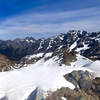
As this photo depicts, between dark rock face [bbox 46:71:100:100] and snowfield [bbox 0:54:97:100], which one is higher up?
snowfield [bbox 0:54:97:100]

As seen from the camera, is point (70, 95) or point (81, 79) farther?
point (81, 79)

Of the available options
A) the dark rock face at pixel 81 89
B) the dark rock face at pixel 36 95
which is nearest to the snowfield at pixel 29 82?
the dark rock face at pixel 36 95

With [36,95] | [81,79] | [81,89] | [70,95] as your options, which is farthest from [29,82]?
[81,79]

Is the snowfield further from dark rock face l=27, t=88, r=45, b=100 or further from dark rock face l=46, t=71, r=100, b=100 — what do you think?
dark rock face l=46, t=71, r=100, b=100

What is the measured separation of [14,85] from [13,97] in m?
7.86

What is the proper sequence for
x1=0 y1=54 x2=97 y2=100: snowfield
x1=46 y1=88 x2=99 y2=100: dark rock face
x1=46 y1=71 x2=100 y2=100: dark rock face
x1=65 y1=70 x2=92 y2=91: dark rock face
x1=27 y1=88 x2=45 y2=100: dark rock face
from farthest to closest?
1. x1=65 y1=70 x2=92 y2=91: dark rock face
2. x1=46 y1=71 x2=100 y2=100: dark rock face
3. x1=0 y1=54 x2=97 y2=100: snowfield
4. x1=46 y1=88 x2=99 y2=100: dark rock face
5. x1=27 y1=88 x2=45 y2=100: dark rock face

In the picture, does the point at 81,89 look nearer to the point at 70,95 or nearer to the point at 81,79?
the point at 81,79

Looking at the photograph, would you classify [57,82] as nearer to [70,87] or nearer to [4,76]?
[70,87]

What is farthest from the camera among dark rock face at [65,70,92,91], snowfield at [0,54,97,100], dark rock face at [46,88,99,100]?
dark rock face at [65,70,92,91]

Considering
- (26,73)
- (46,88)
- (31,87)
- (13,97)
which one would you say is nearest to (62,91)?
(46,88)

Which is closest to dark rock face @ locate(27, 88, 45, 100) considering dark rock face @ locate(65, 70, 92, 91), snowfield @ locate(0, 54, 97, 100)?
snowfield @ locate(0, 54, 97, 100)

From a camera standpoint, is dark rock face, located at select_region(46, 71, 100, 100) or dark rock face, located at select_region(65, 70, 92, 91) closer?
dark rock face, located at select_region(46, 71, 100, 100)

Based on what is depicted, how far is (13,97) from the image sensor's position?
217ft

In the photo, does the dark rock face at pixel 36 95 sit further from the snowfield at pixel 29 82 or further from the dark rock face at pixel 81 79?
the dark rock face at pixel 81 79
